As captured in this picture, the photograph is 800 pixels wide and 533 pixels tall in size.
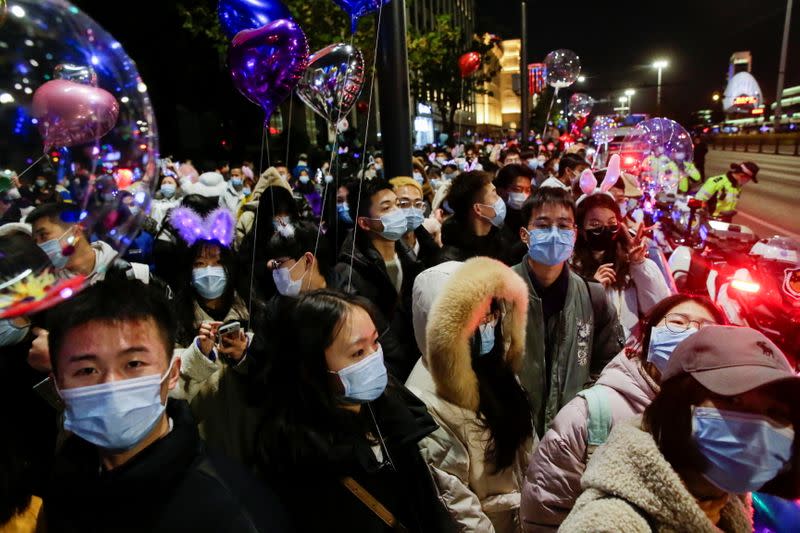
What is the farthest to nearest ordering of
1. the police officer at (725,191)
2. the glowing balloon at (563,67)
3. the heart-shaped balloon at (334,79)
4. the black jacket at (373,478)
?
the glowing balloon at (563,67)
the police officer at (725,191)
the heart-shaped balloon at (334,79)
the black jacket at (373,478)

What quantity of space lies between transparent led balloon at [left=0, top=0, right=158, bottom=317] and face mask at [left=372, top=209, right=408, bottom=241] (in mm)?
2369

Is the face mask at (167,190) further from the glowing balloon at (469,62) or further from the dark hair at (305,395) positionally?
the glowing balloon at (469,62)

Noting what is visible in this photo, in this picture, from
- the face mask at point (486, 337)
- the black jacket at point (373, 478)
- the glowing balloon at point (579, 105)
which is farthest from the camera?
the glowing balloon at point (579, 105)

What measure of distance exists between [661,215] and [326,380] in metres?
7.19

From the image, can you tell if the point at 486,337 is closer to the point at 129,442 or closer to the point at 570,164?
the point at 129,442

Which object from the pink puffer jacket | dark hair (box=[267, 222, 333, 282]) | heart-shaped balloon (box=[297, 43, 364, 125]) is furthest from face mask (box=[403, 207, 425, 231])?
the pink puffer jacket

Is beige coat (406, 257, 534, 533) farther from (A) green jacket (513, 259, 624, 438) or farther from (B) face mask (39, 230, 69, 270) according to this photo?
(B) face mask (39, 230, 69, 270)

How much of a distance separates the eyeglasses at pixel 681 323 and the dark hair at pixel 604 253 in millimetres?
1424

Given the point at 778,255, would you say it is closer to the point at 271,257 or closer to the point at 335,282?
the point at 335,282

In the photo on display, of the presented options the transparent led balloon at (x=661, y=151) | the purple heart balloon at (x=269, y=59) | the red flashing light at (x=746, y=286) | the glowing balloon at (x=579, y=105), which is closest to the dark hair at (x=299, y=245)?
the purple heart balloon at (x=269, y=59)

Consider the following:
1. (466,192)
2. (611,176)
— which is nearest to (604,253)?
(466,192)

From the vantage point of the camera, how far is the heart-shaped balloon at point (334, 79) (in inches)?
169

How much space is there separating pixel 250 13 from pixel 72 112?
2990mm

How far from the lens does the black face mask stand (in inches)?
154
